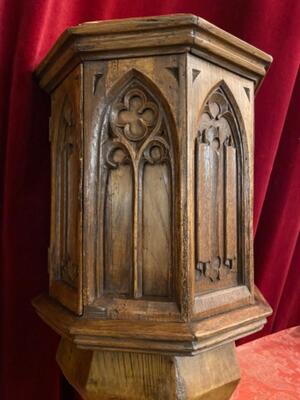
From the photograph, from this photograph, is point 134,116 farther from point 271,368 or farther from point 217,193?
point 271,368

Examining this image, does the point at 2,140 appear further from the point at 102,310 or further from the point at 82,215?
the point at 102,310

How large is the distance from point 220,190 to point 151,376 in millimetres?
374

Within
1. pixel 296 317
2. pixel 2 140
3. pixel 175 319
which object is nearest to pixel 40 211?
pixel 2 140

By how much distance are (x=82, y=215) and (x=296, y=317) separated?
1145 mm

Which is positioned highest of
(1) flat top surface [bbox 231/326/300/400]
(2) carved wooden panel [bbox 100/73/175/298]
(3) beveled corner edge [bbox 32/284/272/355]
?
(2) carved wooden panel [bbox 100/73/175/298]

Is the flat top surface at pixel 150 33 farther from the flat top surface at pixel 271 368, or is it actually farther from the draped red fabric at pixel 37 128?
the flat top surface at pixel 271 368

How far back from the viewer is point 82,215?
0.76m

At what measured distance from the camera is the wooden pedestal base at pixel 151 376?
30.0 inches

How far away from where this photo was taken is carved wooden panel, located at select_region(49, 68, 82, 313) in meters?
0.79

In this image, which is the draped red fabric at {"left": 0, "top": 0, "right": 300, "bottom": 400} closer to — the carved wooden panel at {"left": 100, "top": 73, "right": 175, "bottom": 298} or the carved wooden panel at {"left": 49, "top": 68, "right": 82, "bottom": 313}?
the carved wooden panel at {"left": 49, "top": 68, "right": 82, "bottom": 313}

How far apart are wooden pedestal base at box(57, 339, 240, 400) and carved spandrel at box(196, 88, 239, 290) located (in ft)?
0.51

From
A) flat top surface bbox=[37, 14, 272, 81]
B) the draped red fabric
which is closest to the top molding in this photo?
flat top surface bbox=[37, 14, 272, 81]

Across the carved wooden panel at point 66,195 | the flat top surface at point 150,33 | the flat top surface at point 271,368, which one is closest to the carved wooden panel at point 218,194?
the flat top surface at point 150,33

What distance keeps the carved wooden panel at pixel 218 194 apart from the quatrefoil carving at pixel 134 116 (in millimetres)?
100
